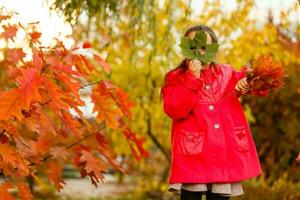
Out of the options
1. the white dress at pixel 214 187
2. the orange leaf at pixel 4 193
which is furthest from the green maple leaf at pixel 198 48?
the orange leaf at pixel 4 193

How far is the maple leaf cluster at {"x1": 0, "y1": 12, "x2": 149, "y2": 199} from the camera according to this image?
2.74m

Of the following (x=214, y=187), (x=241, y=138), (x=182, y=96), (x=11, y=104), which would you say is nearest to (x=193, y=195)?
(x=214, y=187)

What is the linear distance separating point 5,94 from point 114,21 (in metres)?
2.08

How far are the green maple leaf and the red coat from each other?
9 centimetres

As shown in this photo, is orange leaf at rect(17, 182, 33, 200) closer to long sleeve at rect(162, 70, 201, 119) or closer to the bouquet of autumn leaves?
long sleeve at rect(162, 70, 201, 119)

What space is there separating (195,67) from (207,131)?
31cm

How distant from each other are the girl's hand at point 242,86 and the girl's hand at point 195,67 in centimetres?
21

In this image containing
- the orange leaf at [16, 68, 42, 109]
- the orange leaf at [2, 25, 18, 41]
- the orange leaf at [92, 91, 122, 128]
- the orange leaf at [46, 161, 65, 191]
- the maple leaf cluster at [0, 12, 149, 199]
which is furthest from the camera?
the orange leaf at [46, 161, 65, 191]

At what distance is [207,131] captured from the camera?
3.34 m

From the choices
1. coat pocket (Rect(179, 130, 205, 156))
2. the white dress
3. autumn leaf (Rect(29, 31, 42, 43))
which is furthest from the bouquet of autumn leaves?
autumn leaf (Rect(29, 31, 42, 43))

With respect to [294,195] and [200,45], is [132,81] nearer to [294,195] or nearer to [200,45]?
[294,195]

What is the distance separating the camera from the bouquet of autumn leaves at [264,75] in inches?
130

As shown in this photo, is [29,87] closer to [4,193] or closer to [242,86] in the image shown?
[4,193]

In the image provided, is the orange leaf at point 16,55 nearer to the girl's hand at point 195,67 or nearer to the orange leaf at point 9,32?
the orange leaf at point 9,32
